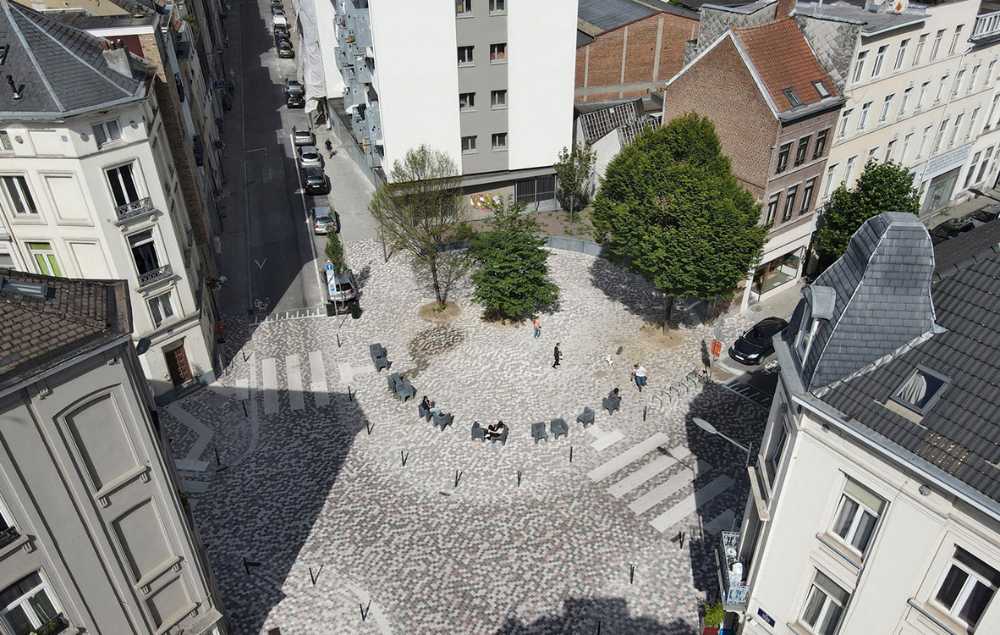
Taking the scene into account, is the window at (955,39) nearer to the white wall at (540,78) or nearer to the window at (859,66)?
the window at (859,66)

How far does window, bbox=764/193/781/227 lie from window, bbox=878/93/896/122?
977 centimetres

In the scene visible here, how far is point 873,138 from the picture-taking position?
42.2 meters

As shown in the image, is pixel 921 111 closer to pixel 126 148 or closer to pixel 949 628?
pixel 949 628

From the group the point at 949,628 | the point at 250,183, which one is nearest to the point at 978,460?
the point at 949,628

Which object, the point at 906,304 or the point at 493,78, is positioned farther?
the point at 493,78

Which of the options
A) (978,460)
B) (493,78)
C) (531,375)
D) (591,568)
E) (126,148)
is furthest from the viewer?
(493,78)

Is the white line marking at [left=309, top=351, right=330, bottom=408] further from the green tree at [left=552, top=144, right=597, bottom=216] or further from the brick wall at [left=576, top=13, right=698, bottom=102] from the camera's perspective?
the brick wall at [left=576, top=13, right=698, bottom=102]

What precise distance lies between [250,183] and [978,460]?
58208mm

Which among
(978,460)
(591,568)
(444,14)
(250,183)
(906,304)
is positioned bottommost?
(591,568)

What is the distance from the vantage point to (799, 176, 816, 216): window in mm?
40334

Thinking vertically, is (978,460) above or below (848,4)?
below

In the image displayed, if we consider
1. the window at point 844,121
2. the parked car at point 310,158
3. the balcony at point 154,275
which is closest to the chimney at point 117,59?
the balcony at point 154,275

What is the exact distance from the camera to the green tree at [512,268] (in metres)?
38.5

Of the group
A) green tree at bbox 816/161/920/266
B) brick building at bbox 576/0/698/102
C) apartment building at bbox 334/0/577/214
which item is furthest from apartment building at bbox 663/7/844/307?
brick building at bbox 576/0/698/102
